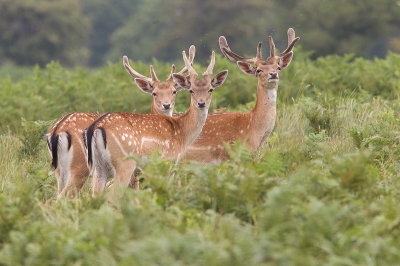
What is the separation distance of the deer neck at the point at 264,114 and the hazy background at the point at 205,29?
107ft

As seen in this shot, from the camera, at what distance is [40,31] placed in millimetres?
49000

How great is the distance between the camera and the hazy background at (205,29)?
43.6 m

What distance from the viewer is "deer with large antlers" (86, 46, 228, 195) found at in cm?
750

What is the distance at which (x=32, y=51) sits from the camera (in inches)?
1911

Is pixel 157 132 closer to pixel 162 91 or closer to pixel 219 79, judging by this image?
pixel 219 79

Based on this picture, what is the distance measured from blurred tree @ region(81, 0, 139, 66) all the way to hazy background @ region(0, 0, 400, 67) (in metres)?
3.77

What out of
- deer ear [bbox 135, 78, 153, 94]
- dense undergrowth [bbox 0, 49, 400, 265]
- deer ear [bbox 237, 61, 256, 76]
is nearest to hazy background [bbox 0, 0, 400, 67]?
deer ear [bbox 135, 78, 153, 94]

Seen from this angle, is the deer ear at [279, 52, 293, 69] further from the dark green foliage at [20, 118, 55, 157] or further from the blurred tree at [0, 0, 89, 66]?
the blurred tree at [0, 0, 89, 66]

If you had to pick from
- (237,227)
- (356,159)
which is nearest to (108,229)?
(237,227)

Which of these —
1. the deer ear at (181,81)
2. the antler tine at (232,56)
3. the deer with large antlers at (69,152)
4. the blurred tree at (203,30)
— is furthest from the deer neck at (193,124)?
the blurred tree at (203,30)

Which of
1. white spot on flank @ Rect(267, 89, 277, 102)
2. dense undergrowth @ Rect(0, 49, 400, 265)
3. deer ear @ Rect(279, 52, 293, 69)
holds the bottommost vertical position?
dense undergrowth @ Rect(0, 49, 400, 265)

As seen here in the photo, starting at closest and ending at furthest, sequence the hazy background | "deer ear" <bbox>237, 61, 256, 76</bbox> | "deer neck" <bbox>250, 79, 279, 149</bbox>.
→ "deer neck" <bbox>250, 79, 279, 149</bbox> < "deer ear" <bbox>237, 61, 256, 76</bbox> < the hazy background

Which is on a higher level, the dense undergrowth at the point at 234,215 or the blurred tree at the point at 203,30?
the blurred tree at the point at 203,30

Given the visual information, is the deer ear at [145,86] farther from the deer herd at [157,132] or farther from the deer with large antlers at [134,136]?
the deer with large antlers at [134,136]
